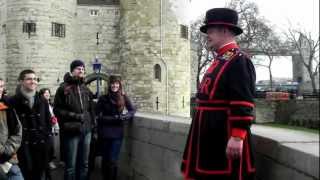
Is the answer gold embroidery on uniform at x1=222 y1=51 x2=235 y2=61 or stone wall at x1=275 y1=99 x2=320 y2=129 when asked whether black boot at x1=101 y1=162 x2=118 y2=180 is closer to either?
stone wall at x1=275 y1=99 x2=320 y2=129

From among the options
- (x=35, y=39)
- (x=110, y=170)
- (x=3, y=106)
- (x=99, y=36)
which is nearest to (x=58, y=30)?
(x=35, y=39)

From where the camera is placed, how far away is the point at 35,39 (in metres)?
29.0

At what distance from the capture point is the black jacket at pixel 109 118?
721cm

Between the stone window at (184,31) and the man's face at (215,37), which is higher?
the stone window at (184,31)

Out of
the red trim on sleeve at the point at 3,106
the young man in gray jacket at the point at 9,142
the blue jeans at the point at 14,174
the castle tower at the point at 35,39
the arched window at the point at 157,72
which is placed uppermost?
the castle tower at the point at 35,39

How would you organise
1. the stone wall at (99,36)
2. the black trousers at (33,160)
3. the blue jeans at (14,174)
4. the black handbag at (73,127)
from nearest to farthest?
the blue jeans at (14,174) → the black trousers at (33,160) → the black handbag at (73,127) → the stone wall at (99,36)

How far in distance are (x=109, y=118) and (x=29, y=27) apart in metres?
22.6

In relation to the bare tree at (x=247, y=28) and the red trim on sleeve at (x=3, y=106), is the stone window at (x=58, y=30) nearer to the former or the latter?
the bare tree at (x=247, y=28)

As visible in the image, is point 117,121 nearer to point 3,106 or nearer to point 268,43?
point 3,106

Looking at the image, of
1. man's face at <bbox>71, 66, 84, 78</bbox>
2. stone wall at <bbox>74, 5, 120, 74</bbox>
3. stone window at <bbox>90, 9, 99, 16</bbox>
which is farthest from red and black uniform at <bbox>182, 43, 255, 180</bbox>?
stone window at <bbox>90, 9, 99, 16</bbox>

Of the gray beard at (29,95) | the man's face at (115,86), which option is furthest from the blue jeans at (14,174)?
the man's face at (115,86)

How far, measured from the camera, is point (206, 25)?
390 centimetres

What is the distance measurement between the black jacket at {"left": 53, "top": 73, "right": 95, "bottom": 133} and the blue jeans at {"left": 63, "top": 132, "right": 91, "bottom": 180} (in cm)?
11

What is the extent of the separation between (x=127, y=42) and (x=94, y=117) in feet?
77.7
